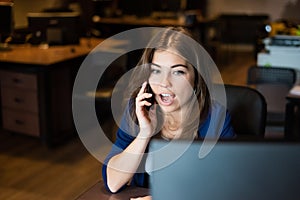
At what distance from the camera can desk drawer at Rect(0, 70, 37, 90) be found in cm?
372

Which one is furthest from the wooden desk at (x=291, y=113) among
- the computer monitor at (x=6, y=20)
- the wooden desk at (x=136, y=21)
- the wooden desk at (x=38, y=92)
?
the wooden desk at (x=136, y=21)

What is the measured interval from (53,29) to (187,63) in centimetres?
336

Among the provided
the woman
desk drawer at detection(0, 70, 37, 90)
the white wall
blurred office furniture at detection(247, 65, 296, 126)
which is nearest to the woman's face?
the woman

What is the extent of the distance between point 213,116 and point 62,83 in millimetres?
2636

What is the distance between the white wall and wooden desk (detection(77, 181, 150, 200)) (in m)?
8.97

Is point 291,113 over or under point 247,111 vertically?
under

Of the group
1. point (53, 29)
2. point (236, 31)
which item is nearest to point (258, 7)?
point (236, 31)

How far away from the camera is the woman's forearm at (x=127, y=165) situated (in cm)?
133

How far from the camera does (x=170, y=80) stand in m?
1.33

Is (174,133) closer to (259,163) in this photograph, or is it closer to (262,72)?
(259,163)

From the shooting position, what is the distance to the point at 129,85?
57.4 inches

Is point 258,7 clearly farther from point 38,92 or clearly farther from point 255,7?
point 38,92

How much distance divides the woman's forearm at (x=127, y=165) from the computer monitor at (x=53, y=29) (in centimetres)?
335

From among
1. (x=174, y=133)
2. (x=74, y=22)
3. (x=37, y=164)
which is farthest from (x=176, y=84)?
(x=74, y=22)
